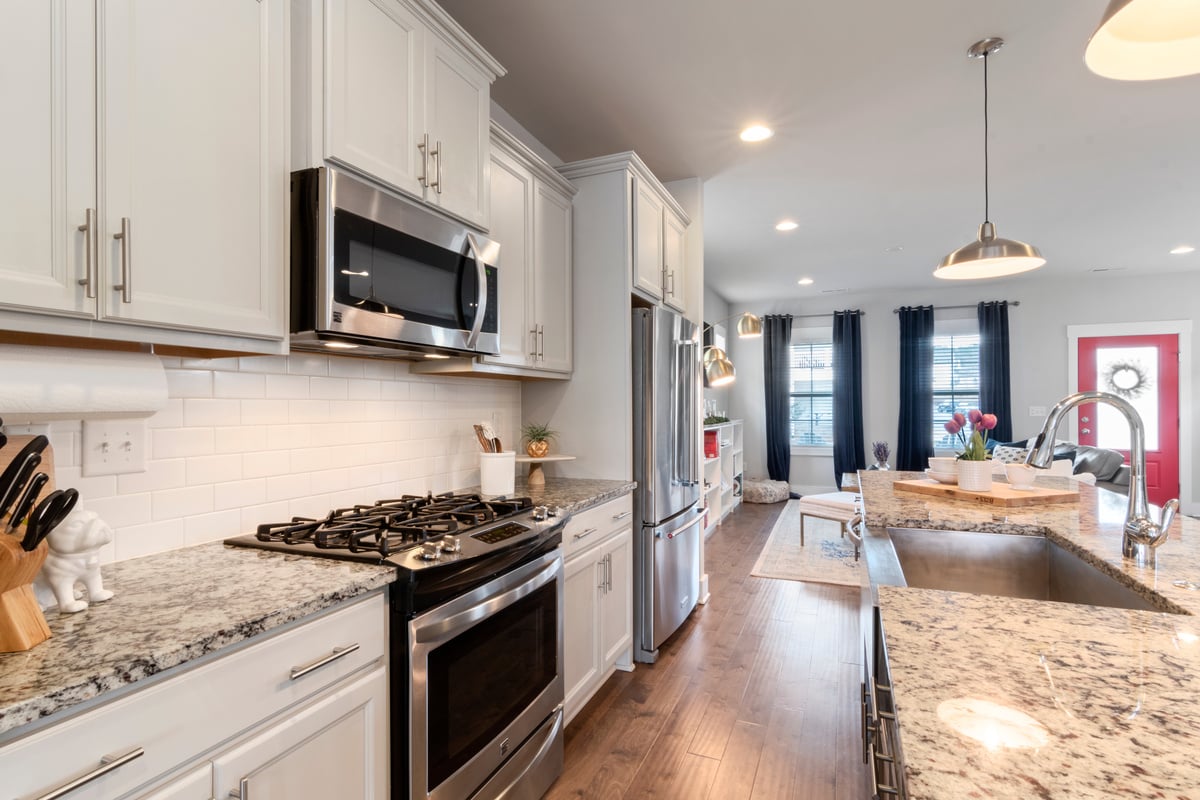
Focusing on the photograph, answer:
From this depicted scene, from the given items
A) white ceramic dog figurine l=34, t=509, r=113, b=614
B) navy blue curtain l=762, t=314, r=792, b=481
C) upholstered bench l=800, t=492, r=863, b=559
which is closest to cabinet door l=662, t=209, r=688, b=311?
upholstered bench l=800, t=492, r=863, b=559

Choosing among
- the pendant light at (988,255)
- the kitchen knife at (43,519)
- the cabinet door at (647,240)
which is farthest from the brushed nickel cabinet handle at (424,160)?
the pendant light at (988,255)

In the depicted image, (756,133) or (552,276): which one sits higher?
(756,133)

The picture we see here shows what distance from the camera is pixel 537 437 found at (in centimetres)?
281

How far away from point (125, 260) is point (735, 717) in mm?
2486

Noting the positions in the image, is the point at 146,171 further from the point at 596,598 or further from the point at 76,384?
the point at 596,598

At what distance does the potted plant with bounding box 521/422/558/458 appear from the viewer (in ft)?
8.82

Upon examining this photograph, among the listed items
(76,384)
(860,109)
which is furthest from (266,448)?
(860,109)

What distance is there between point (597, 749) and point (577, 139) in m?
2.90

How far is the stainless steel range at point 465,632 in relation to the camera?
1.36 metres

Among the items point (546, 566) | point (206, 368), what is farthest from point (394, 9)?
point (546, 566)

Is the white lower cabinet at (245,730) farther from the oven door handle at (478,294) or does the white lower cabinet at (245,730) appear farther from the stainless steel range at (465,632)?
the oven door handle at (478,294)

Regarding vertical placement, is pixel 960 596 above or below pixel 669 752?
above

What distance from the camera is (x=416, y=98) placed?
5.79 ft

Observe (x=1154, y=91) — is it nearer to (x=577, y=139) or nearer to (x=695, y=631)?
(x=577, y=139)
